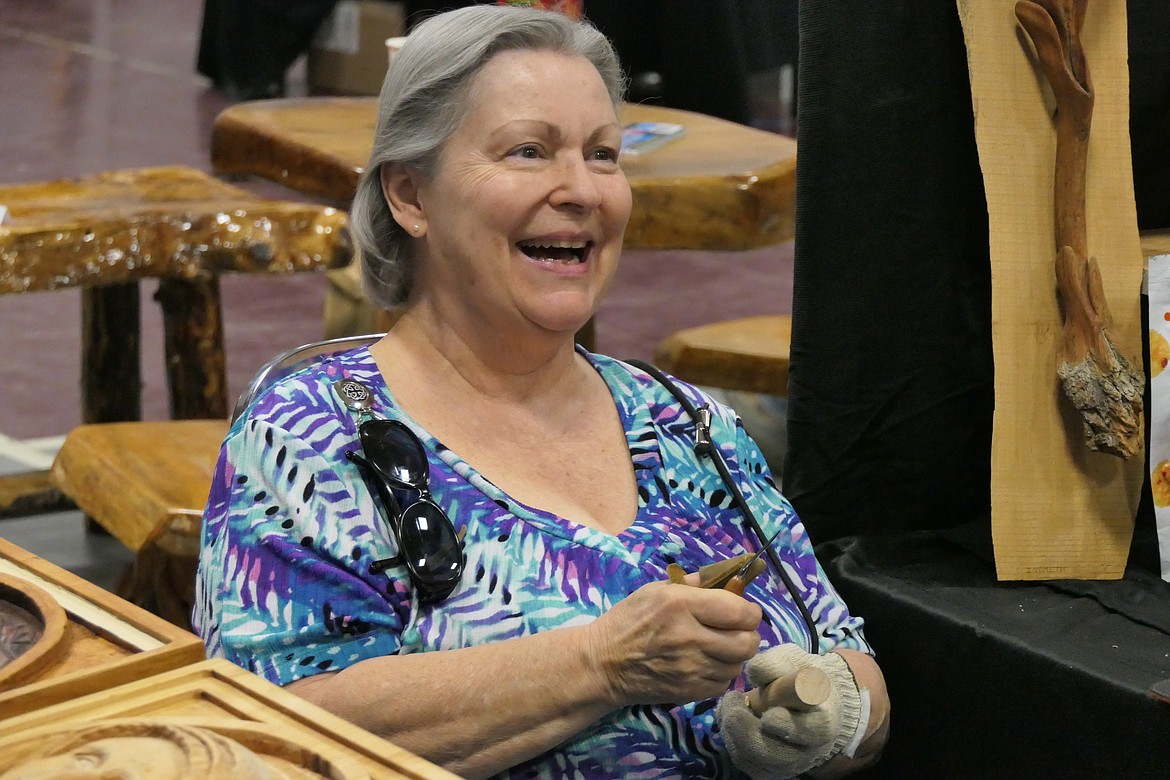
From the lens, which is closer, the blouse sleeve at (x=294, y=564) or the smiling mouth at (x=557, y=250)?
the blouse sleeve at (x=294, y=564)

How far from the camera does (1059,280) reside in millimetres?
2105

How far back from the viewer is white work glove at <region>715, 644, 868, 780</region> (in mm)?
1655

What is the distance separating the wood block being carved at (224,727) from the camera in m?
1.05

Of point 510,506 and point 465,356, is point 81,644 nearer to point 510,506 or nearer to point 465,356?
point 510,506

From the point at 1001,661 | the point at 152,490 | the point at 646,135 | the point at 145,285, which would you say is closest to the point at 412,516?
the point at 1001,661

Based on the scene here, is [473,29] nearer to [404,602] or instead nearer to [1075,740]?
[404,602]

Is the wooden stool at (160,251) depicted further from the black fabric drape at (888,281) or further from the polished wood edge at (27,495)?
the black fabric drape at (888,281)

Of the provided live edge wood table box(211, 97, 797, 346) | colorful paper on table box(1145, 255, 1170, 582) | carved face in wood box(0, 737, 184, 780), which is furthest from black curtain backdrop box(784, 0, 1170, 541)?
carved face in wood box(0, 737, 184, 780)

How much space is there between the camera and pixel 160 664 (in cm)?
118

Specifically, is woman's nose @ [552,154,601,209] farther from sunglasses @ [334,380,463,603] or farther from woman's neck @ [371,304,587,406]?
sunglasses @ [334,380,463,603]

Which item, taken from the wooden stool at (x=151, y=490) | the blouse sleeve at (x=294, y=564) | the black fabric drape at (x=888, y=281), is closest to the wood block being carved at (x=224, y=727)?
the blouse sleeve at (x=294, y=564)

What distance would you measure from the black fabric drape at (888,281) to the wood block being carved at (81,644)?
1216 millimetres

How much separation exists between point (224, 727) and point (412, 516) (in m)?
0.55

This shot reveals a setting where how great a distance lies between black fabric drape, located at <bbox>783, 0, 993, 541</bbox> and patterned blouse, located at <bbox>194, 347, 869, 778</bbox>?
19.2 inches
